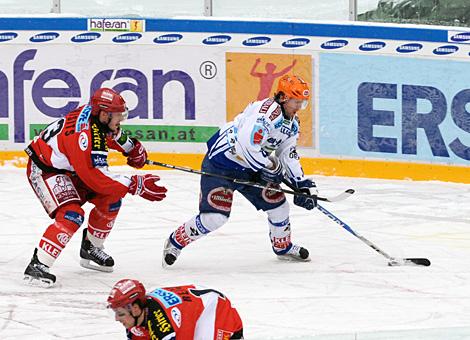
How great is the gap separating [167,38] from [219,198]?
3539mm

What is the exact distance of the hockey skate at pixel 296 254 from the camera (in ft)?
22.3

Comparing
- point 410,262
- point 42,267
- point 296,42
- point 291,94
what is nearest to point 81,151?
point 42,267

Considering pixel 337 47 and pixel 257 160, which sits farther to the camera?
pixel 337 47

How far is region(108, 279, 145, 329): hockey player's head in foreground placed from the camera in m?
3.81

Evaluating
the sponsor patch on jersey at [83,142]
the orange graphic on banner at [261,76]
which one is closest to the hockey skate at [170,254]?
the sponsor patch on jersey at [83,142]

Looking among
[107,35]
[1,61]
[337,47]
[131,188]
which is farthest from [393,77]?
[131,188]

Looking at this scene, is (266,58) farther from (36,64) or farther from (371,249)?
(371,249)

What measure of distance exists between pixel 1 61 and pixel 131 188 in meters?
3.94

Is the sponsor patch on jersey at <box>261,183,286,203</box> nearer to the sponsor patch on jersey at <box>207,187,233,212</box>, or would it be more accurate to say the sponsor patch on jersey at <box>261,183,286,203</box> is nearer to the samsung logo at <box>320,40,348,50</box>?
the sponsor patch on jersey at <box>207,187,233,212</box>

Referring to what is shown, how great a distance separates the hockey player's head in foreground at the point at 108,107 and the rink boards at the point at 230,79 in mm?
Answer: 3641

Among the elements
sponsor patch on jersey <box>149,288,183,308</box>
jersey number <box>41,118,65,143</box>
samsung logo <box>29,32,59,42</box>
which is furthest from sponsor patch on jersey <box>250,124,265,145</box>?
samsung logo <box>29,32,59,42</box>

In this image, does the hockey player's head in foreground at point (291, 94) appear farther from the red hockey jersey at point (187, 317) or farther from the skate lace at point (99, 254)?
the red hockey jersey at point (187, 317)

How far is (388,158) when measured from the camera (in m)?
9.52

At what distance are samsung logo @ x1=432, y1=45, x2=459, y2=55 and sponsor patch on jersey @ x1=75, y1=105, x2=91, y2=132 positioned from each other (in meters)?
4.19
